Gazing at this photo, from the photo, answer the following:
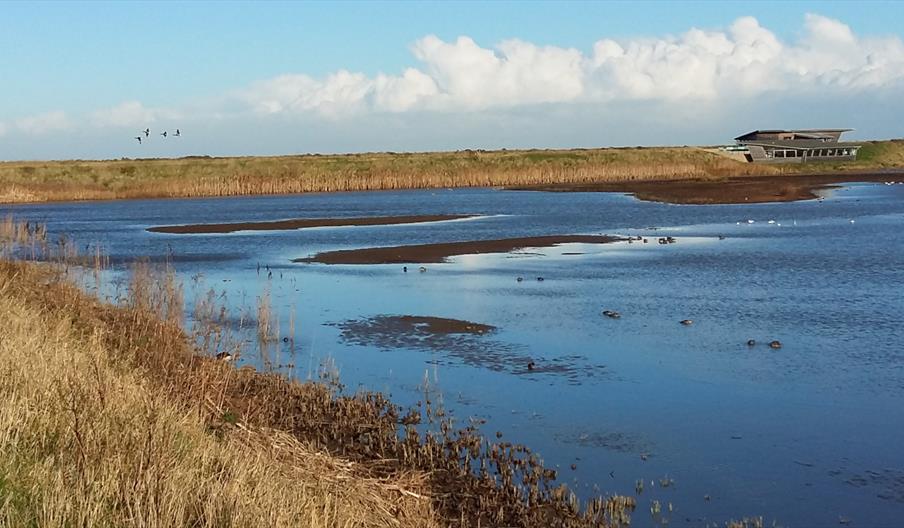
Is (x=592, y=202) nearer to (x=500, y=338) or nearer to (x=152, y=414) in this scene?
(x=500, y=338)

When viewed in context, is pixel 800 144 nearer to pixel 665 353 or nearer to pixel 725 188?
pixel 725 188

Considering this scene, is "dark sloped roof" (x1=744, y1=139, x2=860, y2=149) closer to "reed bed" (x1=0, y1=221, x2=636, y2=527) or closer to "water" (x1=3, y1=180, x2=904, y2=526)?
"water" (x1=3, y1=180, x2=904, y2=526)

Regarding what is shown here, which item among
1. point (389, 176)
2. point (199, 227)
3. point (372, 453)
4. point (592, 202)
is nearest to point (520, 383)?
point (372, 453)

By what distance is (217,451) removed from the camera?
25.6 ft

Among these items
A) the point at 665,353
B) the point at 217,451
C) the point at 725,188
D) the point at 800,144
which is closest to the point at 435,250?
the point at 665,353

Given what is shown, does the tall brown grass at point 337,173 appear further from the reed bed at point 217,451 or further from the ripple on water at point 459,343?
the reed bed at point 217,451

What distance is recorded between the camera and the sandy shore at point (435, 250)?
30228mm

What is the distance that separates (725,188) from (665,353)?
167 feet

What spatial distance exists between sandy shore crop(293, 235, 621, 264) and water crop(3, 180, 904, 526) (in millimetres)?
1276

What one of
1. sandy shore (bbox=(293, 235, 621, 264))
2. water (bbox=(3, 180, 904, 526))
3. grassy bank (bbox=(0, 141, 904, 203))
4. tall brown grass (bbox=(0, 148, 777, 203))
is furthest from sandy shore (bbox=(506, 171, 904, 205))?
sandy shore (bbox=(293, 235, 621, 264))

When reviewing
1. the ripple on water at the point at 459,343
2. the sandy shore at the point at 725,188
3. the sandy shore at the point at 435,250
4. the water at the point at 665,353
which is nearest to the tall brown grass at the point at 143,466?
the water at the point at 665,353

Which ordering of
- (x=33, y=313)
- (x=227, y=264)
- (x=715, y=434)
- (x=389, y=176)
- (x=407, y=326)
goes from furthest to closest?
(x=389, y=176), (x=227, y=264), (x=407, y=326), (x=33, y=313), (x=715, y=434)

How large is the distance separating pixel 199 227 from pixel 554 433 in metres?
36.2

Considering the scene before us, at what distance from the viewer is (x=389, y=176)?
83.4 m
